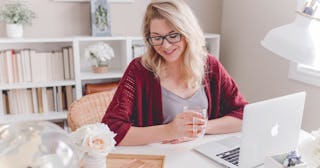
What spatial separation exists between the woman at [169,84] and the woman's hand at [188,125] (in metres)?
0.11

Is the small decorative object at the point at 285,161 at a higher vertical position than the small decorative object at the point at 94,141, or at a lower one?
lower

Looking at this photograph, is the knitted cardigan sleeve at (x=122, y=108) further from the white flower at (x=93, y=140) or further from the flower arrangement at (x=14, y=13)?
the flower arrangement at (x=14, y=13)

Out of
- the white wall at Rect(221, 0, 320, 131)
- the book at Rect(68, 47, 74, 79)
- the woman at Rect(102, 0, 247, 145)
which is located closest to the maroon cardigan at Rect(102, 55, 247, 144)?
the woman at Rect(102, 0, 247, 145)

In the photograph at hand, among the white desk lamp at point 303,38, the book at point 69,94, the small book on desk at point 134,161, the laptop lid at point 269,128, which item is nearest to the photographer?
the white desk lamp at point 303,38

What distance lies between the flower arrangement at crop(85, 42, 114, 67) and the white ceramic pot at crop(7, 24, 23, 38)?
0.57 m

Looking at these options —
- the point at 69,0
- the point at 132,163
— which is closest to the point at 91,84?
the point at 69,0

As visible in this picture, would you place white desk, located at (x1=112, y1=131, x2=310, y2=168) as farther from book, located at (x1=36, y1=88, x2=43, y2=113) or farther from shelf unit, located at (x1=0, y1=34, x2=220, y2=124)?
book, located at (x1=36, y1=88, x2=43, y2=113)

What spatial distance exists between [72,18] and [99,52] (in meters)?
0.44

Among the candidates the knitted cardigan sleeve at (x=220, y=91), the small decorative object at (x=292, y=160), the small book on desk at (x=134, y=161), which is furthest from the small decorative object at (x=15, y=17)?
the small decorative object at (x=292, y=160)

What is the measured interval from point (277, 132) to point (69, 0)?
7.37 feet

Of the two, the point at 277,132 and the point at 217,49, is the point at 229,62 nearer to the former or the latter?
the point at 217,49

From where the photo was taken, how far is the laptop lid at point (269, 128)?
3.43 ft

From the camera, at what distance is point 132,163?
1.20 m

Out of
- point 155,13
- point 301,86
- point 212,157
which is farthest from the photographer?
point 301,86
